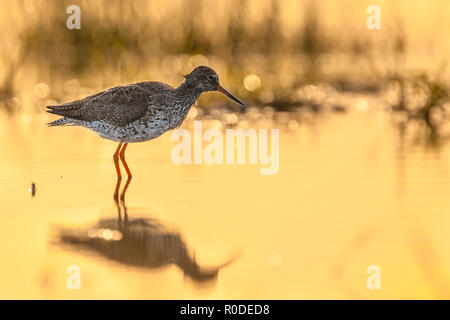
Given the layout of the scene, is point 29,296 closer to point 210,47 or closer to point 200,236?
point 200,236

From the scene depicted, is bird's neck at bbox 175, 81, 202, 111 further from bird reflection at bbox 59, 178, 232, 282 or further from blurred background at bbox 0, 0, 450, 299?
bird reflection at bbox 59, 178, 232, 282

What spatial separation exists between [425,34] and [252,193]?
465 inches

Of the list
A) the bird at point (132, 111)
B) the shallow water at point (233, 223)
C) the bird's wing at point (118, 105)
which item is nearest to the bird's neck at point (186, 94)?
the bird at point (132, 111)

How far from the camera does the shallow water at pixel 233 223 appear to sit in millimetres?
5395

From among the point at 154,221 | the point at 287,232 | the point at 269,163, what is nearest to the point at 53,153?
the point at 269,163

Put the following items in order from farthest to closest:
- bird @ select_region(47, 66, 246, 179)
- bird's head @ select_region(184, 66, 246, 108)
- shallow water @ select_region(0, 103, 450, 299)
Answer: bird's head @ select_region(184, 66, 246, 108) < bird @ select_region(47, 66, 246, 179) < shallow water @ select_region(0, 103, 450, 299)

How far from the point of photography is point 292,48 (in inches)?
667

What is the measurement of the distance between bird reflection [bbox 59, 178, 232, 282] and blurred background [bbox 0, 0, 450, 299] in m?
0.12

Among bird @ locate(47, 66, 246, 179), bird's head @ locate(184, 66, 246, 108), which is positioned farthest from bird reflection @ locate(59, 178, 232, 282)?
bird's head @ locate(184, 66, 246, 108)

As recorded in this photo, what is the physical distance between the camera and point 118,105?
9078mm

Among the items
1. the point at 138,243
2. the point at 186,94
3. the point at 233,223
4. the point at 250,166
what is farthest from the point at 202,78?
the point at 138,243

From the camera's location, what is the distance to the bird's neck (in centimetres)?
921

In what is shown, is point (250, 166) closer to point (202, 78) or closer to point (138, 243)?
point (202, 78)

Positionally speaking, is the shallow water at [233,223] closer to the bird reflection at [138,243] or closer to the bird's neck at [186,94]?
the bird reflection at [138,243]
